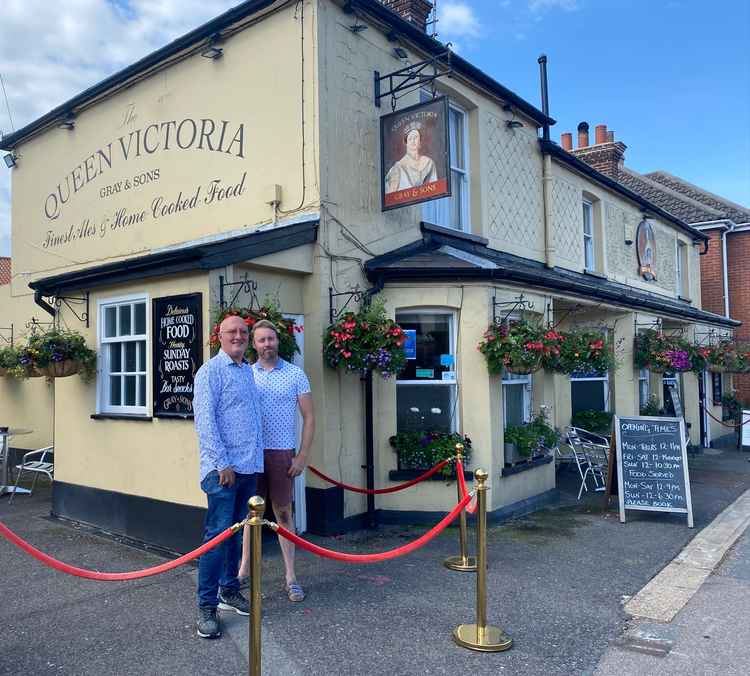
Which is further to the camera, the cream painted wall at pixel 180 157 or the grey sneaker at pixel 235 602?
the cream painted wall at pixel 180 157

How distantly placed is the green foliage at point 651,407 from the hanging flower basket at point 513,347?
21.0ft

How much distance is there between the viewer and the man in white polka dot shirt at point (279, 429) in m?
4.98

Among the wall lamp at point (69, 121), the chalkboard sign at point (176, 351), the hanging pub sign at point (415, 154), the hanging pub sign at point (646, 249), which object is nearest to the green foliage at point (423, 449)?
the chalkboard sign at point (176, 351)

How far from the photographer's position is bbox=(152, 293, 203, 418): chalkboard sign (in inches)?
242

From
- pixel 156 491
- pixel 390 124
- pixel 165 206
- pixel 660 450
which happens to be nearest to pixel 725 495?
pixel 660 450

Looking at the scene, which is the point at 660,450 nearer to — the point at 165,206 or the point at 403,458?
the point at 403,458

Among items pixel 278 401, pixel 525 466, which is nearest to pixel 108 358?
pixel 278 401

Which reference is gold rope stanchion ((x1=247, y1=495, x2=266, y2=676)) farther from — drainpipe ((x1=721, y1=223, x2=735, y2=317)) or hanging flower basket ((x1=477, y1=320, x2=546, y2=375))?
drainpipe ((x1=721, y1=223, x2=735, y2=317))

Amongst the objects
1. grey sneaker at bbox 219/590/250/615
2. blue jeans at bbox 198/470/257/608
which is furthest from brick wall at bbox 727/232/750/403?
blue jeans at bbox 198/470/257/608

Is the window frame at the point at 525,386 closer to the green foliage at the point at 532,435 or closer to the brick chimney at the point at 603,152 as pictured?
the green foliage at the point at 532,435

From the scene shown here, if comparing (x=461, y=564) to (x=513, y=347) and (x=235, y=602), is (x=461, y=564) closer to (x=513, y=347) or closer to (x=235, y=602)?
(x=235, y=602)

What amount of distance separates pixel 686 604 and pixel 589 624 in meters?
1.02

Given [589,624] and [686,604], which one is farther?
[686,604]

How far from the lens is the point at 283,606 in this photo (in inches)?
192
